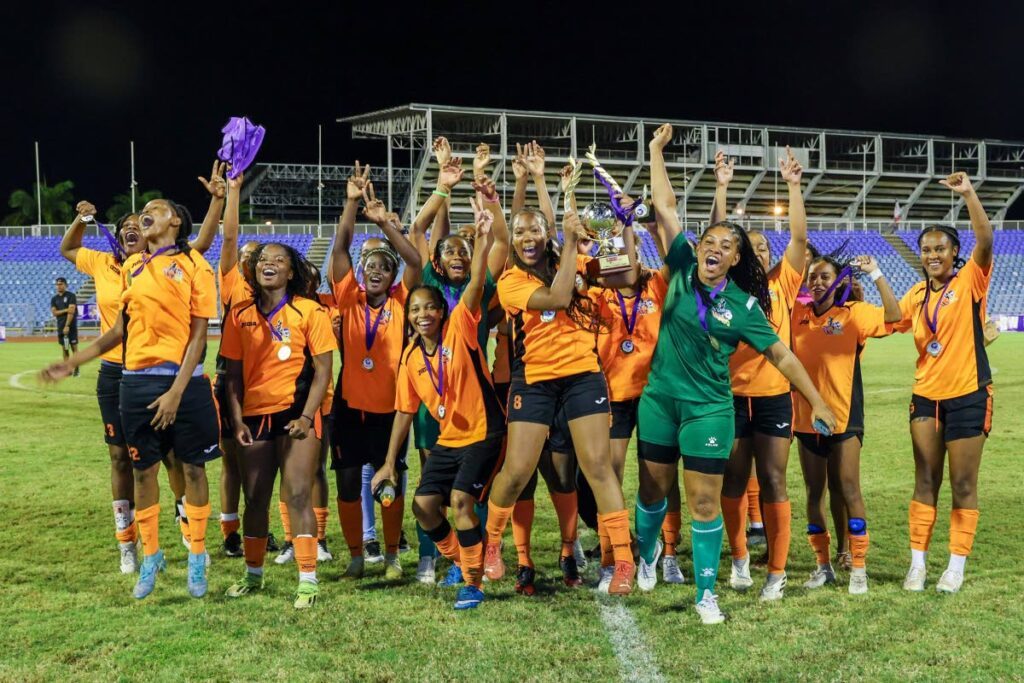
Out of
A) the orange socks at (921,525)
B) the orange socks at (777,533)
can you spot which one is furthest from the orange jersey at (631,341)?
the orange socks at (921,525)

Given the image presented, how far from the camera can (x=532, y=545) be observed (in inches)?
260

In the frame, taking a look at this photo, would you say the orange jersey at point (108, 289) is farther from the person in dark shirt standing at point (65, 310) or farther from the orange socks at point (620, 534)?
the person in dark shirt standing at point (65, 310)

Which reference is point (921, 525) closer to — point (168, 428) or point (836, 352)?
point (836, 352)

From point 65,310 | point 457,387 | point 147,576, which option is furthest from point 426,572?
point 65,310

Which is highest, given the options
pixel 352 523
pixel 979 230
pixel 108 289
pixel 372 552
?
pixel 979 230

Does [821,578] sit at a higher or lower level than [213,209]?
lower

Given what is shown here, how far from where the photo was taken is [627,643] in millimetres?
4539

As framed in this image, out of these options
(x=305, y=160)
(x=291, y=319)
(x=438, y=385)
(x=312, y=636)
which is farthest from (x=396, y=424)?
(x=305, y=160)

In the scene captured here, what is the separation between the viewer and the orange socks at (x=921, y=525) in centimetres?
551

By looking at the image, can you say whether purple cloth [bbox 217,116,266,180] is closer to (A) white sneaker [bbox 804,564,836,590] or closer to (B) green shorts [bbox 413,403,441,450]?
(B) green shorts [bbox 413,403,441,450]

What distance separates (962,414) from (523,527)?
2665 mm

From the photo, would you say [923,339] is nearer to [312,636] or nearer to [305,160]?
[312,636]

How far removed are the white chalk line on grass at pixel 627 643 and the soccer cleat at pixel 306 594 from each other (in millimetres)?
1601

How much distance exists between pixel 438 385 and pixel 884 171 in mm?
70232
